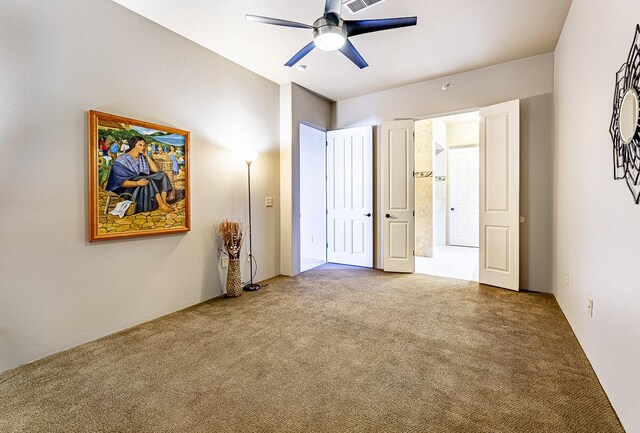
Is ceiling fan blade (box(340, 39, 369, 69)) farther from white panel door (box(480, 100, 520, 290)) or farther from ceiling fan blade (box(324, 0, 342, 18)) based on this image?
white panel door (box(480, 100, 520, 290))

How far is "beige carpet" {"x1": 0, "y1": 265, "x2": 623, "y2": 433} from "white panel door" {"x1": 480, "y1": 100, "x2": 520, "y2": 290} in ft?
2.56

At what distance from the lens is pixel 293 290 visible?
378cm

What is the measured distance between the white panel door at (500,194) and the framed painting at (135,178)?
3734 mm

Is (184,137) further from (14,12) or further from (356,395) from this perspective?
(356,395)

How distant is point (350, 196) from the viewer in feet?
16.9

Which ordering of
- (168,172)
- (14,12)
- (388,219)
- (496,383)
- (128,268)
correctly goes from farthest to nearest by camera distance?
(388,219)
(168,172)
(128,268)
(14,12)
(496,383)

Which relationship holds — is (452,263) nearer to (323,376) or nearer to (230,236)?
(230,236)

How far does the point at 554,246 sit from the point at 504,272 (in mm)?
628

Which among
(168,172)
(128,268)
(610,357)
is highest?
(168,172)

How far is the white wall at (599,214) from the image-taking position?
1483mm

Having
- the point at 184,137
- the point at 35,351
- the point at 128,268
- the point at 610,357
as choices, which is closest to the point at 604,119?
the point at 610,357

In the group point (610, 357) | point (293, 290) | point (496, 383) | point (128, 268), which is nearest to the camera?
point (610, 357)

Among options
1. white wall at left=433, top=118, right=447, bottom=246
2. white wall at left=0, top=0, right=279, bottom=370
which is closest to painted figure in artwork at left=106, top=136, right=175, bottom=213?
white wall at left=0, top=0, right=279, bottom=370

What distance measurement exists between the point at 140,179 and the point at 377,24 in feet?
8.15
